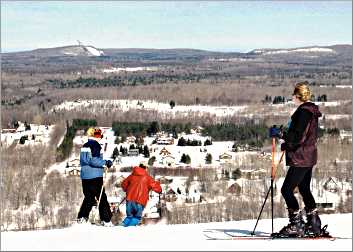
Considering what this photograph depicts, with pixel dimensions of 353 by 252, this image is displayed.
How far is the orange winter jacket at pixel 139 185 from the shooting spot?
695 cm

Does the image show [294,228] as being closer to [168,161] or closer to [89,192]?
[89,192]

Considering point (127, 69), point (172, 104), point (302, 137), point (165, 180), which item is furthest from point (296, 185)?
point (127, 69)

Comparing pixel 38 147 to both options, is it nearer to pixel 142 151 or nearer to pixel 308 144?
pixel 142 151

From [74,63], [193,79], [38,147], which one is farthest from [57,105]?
[74,63]

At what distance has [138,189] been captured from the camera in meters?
6.98

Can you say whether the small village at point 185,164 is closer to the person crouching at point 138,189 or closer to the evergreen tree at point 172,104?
the person crouching at point 138,189

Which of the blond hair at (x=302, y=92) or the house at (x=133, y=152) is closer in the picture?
the blond hair at (x=302, y=92)

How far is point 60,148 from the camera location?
59469 millimetres

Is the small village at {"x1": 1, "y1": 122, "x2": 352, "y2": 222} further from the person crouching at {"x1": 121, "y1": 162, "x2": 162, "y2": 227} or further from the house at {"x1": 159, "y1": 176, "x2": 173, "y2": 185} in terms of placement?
the person crouching at {"x1": 121, "y1": 162, "x2": 162, "y2": 227}

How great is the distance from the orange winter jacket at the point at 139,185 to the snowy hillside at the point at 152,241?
2.48ft

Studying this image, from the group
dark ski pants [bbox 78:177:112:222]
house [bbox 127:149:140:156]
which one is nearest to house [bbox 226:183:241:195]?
house [bbox 127:149:140:156]

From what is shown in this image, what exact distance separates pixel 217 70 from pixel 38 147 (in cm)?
11285

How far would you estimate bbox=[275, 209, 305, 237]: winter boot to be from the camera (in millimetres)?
5684

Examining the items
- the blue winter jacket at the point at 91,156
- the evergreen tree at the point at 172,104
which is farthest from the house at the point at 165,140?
the blue winter jacket at the point at 91,156
